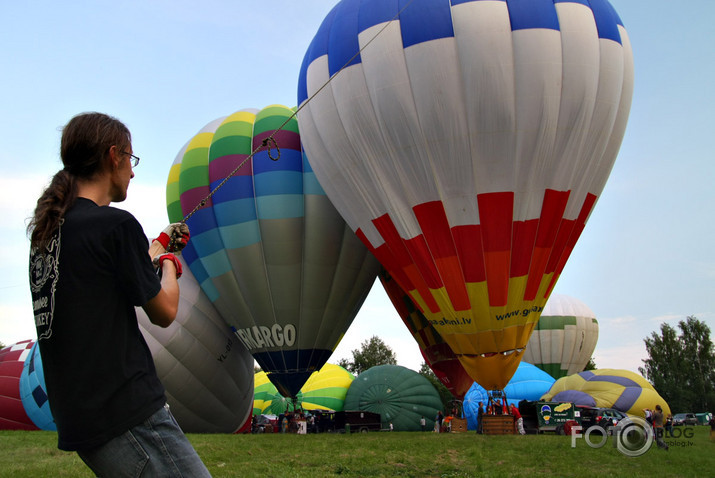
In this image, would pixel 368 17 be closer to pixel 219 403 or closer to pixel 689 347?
pixel 219 403

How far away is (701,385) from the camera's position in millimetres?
39250

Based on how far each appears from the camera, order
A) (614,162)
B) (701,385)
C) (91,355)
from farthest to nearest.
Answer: (701,385) < (614,162) < (91,355)

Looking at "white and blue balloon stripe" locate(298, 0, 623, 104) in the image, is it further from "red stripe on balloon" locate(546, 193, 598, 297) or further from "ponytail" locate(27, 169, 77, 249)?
"ponytail" locate(27, 169, 77, 249)

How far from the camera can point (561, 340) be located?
Answer: 25125 mm

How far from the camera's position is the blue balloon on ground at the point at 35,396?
14727 mm

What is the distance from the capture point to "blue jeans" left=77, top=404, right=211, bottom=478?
1226mm

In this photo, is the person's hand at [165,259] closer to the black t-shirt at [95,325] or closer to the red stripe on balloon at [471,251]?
the black t-shirt at [95,325]

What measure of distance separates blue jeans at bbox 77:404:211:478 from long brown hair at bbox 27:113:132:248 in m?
0.48

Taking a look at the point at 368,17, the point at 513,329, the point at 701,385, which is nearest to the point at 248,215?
the point at 368,17

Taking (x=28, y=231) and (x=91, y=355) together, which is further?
(x=28, y=231)

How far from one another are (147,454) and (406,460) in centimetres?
589

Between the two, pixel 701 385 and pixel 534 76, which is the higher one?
pixel 534 76

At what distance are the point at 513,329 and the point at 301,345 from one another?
204 inches

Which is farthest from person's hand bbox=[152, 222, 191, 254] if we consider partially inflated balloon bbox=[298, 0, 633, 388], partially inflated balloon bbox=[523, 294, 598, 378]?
partially inflated balloon bbox=[523, 294, 598, 378]
